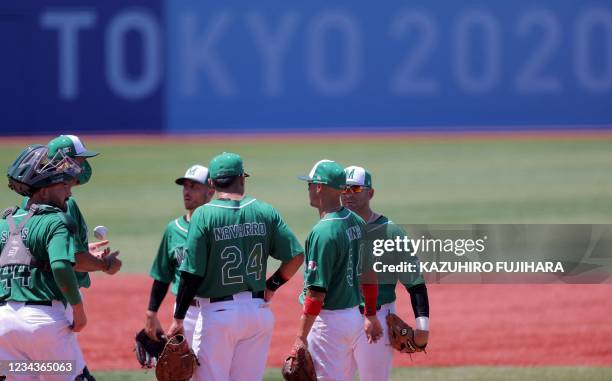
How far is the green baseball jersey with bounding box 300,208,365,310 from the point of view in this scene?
5.36 m

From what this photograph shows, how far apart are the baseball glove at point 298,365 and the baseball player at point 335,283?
0.16ft

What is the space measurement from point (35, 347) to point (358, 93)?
1805cm

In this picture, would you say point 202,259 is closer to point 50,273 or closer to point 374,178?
point 50,273

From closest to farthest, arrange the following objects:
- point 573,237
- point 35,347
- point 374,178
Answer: point 35,347 → point 573,237 → point 374,178

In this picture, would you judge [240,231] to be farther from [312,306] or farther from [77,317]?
[77,317]

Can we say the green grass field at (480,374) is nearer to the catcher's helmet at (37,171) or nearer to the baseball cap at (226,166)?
the baseball cap at (226,166)

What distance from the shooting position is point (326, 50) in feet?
74.3

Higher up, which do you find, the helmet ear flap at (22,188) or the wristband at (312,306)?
the helmet ear flap at (22,188)

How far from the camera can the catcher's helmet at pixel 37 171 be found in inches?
204

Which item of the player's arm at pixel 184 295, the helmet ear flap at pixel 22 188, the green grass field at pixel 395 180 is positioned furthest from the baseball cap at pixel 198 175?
the green grass field at pixel 395 180

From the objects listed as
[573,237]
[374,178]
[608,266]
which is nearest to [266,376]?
[608,266]
